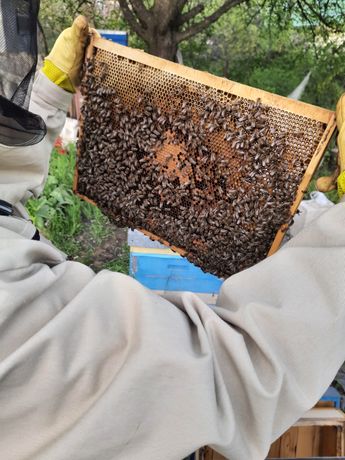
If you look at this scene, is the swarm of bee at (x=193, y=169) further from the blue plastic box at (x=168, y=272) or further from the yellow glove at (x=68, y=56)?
the blue plastic box at (x=168, y=272)

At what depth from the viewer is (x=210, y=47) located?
853cm

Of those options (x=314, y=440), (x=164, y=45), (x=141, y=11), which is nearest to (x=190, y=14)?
(x=164, y=45)

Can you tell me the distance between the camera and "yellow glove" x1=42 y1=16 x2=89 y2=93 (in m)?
1.89

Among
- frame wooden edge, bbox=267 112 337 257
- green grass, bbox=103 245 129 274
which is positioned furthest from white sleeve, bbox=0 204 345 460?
green grass, bbox=103 245 129 274

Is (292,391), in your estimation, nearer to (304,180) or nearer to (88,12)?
(304,180)

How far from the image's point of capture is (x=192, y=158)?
1.91 m

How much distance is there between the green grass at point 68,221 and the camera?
4.77 meters

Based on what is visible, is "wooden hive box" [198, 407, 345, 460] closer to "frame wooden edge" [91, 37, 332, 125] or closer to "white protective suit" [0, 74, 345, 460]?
"white protective suit" [0, 74, 345, 460]

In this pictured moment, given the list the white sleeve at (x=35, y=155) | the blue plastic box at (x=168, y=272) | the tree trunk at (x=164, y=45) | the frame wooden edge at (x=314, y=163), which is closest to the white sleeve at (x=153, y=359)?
the white sleeve at (x=35, y=155)

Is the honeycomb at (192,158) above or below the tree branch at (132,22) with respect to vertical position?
below

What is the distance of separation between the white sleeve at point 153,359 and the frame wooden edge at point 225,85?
2.12 ft

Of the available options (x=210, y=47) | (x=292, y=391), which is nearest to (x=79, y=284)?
(x=292, y=391)

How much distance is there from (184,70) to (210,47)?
748cm

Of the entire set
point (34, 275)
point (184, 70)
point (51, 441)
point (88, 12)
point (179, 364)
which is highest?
point (88, 12)
